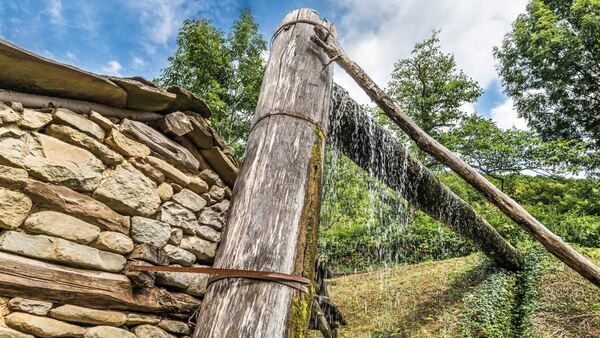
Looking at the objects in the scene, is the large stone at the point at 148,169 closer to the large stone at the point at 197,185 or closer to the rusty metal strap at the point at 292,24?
the large stone at the point at 197,185

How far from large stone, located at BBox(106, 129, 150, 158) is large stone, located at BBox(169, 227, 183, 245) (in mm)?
531

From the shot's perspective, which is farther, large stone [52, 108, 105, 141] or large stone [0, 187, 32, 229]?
large stone [52, 108, 105, 141]

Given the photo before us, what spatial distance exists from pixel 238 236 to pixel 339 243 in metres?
9.84

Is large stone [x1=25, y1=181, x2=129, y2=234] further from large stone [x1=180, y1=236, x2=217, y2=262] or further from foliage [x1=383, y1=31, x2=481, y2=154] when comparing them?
foliage [x1=383, y1=31, x2=481, y2=154]

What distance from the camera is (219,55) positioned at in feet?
36.5

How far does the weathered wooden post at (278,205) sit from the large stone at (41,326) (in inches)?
27.2

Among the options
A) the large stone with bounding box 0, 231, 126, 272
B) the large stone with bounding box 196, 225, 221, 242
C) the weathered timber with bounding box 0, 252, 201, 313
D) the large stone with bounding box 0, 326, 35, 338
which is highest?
the large stone with bounding box 196, 225, 221, 242

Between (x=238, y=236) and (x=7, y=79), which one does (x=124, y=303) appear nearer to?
(x=238, y=236)

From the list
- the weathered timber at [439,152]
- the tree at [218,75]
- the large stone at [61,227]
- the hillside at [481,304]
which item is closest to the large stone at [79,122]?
the large stone at [61,227]

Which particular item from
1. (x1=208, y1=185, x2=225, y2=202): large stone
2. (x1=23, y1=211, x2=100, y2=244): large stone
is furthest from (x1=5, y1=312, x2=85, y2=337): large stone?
(x1=208, y1=185, x2=225, y2=202): large stone

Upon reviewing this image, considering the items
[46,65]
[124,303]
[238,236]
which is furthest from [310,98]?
[124,303]

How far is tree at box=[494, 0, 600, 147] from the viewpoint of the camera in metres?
13.0

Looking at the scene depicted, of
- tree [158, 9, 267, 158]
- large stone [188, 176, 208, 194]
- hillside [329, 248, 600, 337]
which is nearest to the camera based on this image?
large stone [188, 176, 208, 194]

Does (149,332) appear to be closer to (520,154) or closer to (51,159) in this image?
(51,159)
